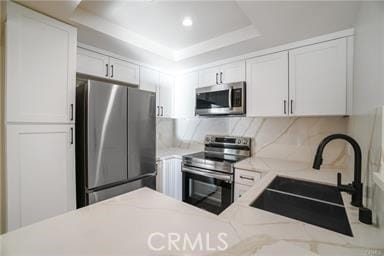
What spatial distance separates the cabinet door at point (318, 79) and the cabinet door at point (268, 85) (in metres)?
0.08

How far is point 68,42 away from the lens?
4.94 feet

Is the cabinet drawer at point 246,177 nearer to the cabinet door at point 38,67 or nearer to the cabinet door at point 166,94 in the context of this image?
the cabinet door at point 166,94

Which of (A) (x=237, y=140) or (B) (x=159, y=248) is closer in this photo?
(B) (x=159, y=248)

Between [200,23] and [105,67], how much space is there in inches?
46.2

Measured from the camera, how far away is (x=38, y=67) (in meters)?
1.34

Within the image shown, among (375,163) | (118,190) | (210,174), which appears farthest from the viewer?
(210,174)

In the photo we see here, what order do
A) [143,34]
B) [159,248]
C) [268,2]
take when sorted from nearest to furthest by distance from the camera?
[159,248], [268,2], [143,34]

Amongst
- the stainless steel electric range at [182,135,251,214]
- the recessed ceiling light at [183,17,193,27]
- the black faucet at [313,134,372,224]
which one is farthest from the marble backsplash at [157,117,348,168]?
the recessed ceiling light at [183,17,193,27]

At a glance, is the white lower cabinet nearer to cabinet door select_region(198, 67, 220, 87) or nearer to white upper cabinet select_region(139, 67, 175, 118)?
white upper cabinet select_region(139, 67, 175, 118)

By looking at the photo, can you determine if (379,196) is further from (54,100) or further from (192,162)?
(54,100)

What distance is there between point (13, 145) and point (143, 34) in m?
1.54

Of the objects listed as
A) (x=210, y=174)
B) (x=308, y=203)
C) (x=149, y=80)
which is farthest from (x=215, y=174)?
(x=149, y=80)

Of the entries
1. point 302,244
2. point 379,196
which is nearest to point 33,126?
point 302,244

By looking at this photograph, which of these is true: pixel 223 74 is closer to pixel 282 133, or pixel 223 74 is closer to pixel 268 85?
pixel 268 85
